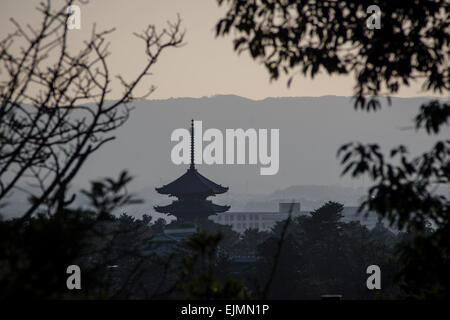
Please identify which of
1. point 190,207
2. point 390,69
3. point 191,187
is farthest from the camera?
point 190,207

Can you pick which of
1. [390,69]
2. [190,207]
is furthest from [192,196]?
[390,69]

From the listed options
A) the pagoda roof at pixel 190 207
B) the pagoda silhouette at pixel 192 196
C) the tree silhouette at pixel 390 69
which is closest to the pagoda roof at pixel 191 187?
the pagoda silhouette at pixel 192 196

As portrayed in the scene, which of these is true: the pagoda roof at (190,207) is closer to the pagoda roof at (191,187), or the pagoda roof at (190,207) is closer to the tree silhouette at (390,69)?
the pagoda roof at (191,187)

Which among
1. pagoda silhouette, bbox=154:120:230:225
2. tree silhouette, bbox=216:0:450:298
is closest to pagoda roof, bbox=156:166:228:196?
pagoda silhouette, bbox=154:120:230:225

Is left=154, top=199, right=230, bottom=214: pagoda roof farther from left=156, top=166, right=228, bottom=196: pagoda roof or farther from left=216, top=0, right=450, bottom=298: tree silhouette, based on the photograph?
left=216, top=0, right=450, bottom=298: tree silhouette

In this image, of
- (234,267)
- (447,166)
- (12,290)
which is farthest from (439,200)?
(234,267)

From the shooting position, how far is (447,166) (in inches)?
274

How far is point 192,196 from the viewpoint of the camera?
72.5 m

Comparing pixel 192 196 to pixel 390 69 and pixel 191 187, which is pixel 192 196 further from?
pixel 390 69

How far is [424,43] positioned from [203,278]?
420 cm

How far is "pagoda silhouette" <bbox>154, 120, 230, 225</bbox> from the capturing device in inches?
2810
